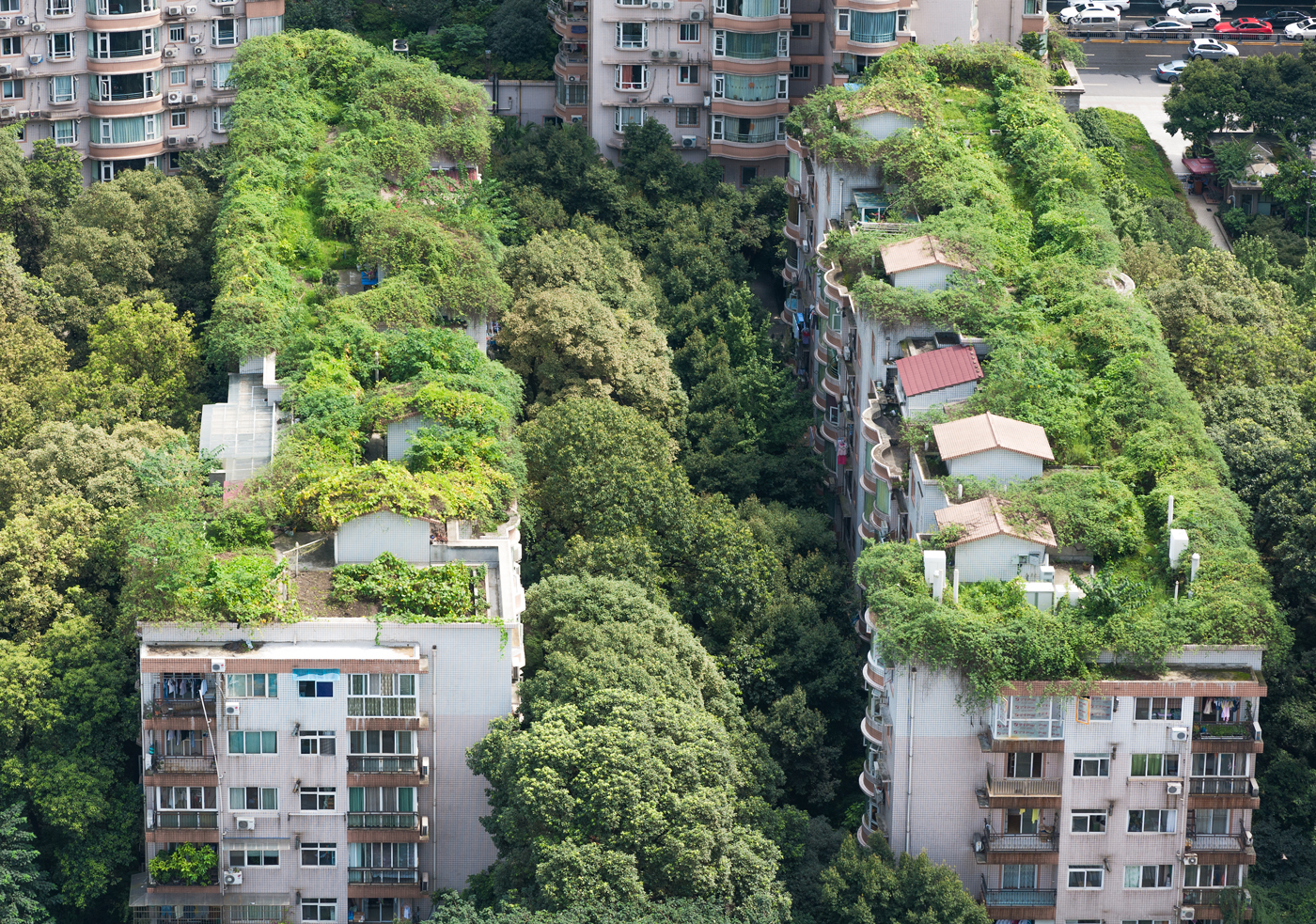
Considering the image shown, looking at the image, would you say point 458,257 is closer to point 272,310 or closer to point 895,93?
point 272,310

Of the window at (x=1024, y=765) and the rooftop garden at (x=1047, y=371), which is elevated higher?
the rooftop garden at (x=1047, y=371)

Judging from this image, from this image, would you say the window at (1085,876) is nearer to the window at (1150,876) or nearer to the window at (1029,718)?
the window at (1150,876)

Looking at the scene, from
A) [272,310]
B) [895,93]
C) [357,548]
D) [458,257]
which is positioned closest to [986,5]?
[895,93]

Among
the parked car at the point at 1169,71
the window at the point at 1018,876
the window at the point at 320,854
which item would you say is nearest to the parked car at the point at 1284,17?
the parked car at the point at 1169,71

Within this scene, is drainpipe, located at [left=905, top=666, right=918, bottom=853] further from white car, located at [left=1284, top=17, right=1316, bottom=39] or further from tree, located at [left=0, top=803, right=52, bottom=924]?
white car, located at [left=1284, top=17, right=1316, bottom=39]

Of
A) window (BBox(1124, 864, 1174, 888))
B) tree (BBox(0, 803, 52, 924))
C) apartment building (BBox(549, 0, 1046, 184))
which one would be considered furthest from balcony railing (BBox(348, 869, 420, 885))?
apartment building (BBox(549, 0, 1046, 184))

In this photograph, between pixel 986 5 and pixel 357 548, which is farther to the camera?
pixel 986 5
